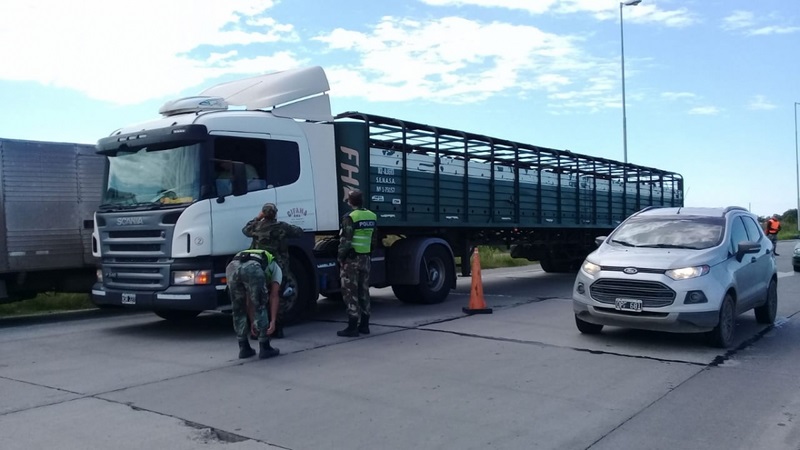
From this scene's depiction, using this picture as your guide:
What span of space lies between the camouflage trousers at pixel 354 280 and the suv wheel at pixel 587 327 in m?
2.82

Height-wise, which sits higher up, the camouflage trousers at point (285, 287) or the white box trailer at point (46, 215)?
the white box trailer at point (46, 215)

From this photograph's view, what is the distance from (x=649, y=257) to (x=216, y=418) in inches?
216

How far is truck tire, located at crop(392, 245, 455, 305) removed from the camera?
12.4 metres

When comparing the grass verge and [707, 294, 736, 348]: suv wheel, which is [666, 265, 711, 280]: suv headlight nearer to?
[707, 294, 736, 348]: suv wheel

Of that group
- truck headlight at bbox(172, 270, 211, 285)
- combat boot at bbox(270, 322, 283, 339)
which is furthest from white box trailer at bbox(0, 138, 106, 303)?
combat boot at bbox(270, 322, 283, 339)

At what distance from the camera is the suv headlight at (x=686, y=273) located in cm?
814

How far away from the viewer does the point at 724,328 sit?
8289 millimetres

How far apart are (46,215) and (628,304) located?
8.94 metres

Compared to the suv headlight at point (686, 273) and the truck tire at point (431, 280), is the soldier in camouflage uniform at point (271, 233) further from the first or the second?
the suv headlight at point (686, 273)

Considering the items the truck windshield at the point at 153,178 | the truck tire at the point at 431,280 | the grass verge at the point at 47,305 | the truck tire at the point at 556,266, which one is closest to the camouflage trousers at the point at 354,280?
the truck windshield at the point at 153,178

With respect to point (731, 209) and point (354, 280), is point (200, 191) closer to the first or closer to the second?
point (354, 280)

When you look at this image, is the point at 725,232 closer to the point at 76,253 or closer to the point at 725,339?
the point at 725,339

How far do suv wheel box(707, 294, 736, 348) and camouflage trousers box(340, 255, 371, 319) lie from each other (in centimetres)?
428

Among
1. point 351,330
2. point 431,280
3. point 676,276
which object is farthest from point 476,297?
point 676,276
